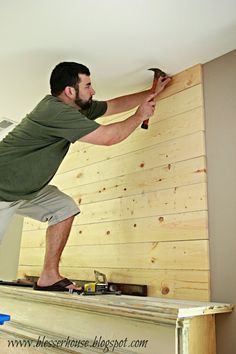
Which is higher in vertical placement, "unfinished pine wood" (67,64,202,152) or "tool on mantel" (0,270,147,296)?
"unfinished pine wood" (67,64,202,152)

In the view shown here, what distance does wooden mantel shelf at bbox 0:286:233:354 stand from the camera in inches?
41.4

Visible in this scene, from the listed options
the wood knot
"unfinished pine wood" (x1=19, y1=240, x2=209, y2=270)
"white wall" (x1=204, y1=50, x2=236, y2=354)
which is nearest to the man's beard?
"white wall" (x1=204, y1=50, x2=236, y2=354)

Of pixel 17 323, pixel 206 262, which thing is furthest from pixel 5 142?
pixel 206 262

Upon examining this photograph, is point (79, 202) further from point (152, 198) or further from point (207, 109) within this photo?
point (207, 109)

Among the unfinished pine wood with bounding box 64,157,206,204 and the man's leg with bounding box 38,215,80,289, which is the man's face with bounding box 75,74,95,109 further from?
the man's leg with bounding box 38,215,80,289

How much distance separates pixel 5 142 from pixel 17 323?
0.95 meters

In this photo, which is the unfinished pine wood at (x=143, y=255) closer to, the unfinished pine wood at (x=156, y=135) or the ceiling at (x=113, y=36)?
the unfinished pine wood at (x=156, y=135)

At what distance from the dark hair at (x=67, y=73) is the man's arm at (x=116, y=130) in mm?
301

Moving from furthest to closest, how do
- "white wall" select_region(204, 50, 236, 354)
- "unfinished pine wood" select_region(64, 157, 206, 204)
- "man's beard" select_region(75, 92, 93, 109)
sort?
1. "man's beard" select_region(75, 92, 93, 109)
2. "unfinished pine wood" select_region(64, 157, 206, 204)
3. "white wall" select_region(204, 50, 236, 354)

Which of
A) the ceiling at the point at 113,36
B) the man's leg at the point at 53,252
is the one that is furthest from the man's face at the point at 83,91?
the man's leg at the point at 53,252

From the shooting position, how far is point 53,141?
1.52 meters

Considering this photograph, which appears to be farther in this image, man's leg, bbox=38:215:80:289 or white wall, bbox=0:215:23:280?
white wall, bbox=0:215:23:280

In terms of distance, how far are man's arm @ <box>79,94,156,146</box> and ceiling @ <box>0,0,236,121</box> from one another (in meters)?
0.24

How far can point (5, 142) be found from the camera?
1.56 meters
